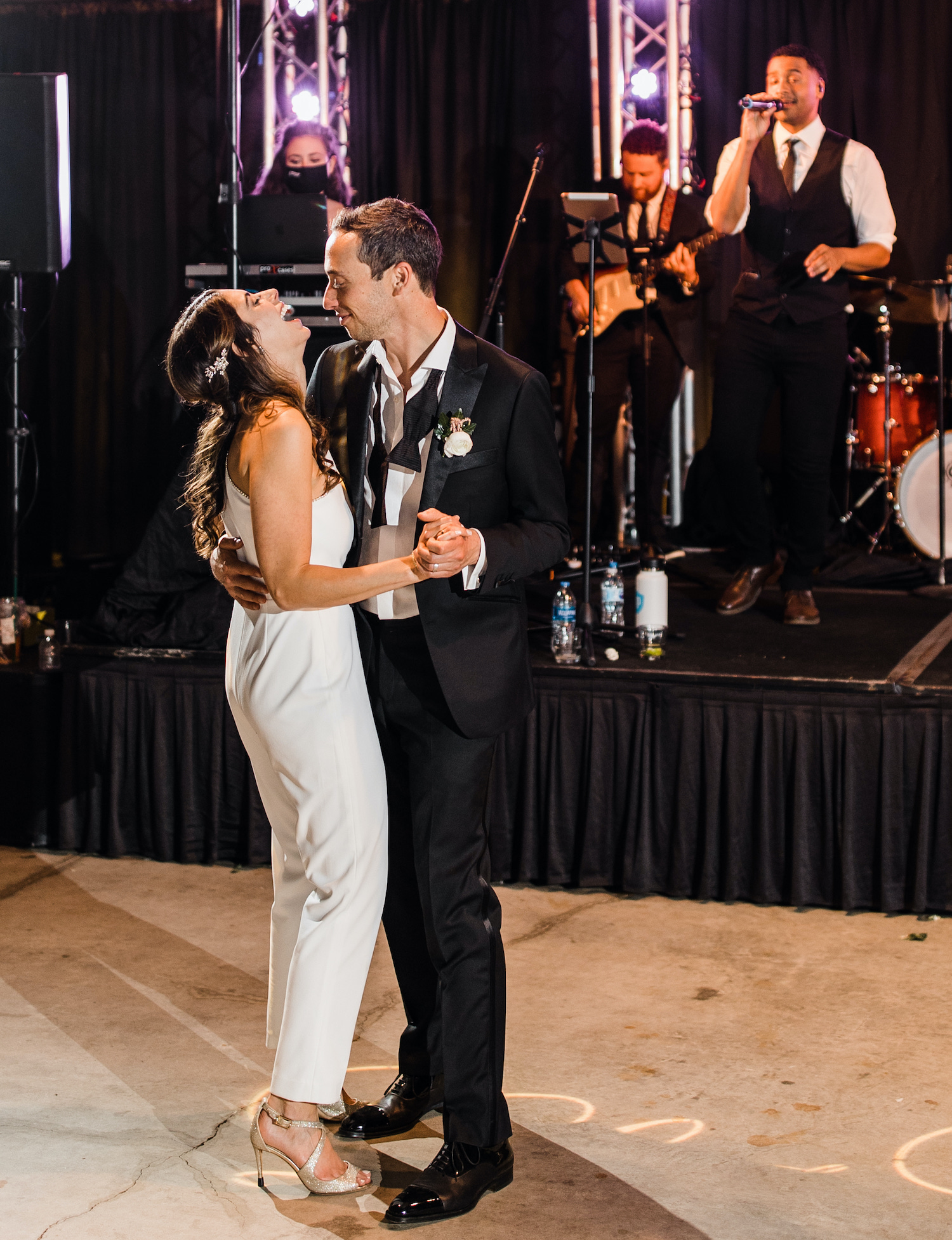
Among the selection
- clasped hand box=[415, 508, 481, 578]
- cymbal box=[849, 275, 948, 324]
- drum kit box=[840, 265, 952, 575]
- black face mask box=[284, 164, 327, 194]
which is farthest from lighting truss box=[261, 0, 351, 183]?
clasped hand box=[415, 508, 481, 578]

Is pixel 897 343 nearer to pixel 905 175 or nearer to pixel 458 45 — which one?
pixel 905 175

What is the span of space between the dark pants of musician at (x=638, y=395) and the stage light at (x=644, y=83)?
3.69 ft

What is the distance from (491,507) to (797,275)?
2.76m

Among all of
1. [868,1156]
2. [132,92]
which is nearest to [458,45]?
[132,92]

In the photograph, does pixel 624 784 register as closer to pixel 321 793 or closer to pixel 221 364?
pixel 321 793

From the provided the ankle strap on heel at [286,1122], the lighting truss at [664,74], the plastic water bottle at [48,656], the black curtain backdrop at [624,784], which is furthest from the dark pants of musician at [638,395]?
the ankle strap on heel at [286,1122]

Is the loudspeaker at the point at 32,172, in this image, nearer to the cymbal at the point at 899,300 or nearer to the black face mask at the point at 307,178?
the black face mask at the point at 307,178

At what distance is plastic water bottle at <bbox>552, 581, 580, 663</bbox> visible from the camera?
434 cm

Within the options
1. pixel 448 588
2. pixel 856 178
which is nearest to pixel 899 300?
pixel 856 178

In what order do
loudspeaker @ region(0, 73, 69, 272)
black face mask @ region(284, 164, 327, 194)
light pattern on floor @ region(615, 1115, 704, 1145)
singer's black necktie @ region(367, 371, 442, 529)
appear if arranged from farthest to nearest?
1. black face mask @ region(284, 164, 327, 194)
2. loudspeaker @ region(0, 73, 69, 272)
3. light pattern on floor @ region(615, 1115, 704, 1145)
4. singer's black necktie @ region(367, 371, 442, 529)

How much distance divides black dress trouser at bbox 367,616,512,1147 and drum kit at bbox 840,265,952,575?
379cm

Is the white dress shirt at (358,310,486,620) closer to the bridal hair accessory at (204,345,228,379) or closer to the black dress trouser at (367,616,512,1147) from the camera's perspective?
the black dress trouser at (367,616,512,1147)

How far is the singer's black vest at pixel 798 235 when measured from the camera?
189 inches

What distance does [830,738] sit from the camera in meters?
3.88
